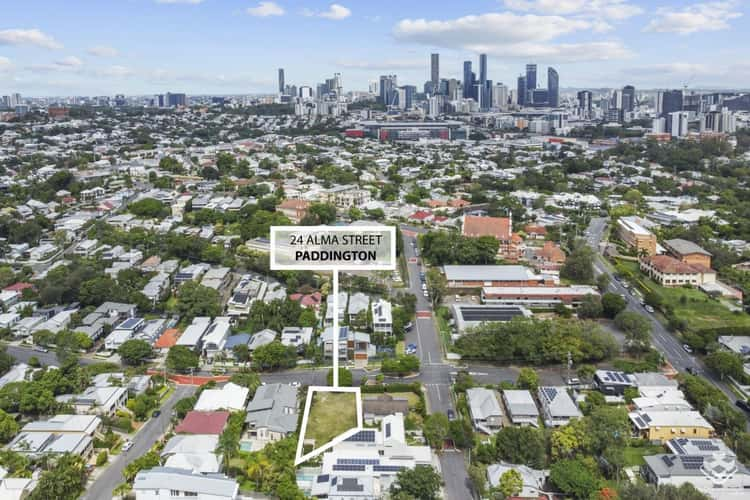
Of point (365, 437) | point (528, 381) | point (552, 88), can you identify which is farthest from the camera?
point (552, 88)

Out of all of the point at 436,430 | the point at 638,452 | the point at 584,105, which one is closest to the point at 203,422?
the point at 436,430

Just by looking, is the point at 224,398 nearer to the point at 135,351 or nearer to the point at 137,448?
the point at 137,448

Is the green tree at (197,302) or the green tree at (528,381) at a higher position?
the green tree at (197,302)

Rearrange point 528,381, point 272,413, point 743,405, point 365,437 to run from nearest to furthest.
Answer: point 365,437 → point 272,413 → point 743,405 → point 528,381

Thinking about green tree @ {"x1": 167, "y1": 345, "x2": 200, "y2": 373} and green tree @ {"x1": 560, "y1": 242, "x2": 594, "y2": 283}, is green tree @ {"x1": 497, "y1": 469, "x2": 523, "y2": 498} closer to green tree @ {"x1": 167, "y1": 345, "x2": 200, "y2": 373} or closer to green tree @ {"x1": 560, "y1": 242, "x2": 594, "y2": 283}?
A: green tree @ {"x1": 167, "y1": 345, "x2": 200, "y2": 373}

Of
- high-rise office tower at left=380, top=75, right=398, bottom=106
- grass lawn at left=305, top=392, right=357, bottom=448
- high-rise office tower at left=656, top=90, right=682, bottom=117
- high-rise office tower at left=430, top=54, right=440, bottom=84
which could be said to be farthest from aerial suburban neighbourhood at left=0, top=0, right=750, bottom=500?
high-rise office tower at left=430, top=54, right=440, bottom=84

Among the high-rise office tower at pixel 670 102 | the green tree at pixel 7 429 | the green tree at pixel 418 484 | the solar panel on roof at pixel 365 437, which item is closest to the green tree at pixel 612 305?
the solar panel on roof at pixel 365 437

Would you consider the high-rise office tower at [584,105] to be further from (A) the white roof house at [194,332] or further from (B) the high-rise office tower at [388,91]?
(A) the white roof house at [194,332]
